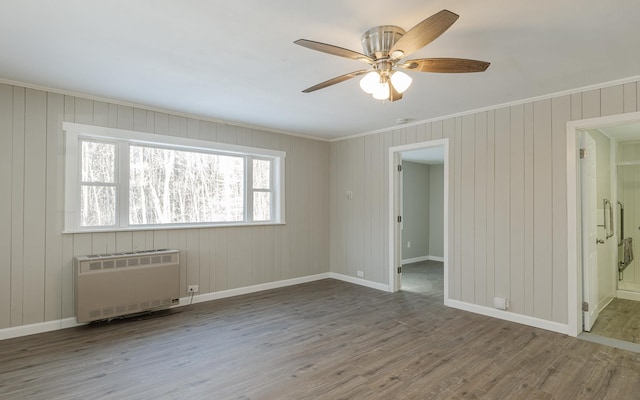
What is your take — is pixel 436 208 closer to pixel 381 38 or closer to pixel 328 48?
pixel 381 38

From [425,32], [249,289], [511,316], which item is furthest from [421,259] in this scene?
[425,32]

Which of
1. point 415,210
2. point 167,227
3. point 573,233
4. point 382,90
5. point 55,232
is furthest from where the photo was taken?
point 415,210

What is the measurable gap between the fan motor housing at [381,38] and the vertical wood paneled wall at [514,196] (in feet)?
7.54

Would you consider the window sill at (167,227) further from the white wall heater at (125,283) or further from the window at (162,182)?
the white wall heater at (125,283)

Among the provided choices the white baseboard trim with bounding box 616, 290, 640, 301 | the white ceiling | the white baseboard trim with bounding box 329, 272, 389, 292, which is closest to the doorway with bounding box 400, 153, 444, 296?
the white baseboard trim with bounding box 329, 272, 389, 292

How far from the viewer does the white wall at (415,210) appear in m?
7.70

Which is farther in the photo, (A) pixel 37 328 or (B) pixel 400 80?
(A) pixel 37 328

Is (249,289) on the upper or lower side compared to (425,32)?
lower

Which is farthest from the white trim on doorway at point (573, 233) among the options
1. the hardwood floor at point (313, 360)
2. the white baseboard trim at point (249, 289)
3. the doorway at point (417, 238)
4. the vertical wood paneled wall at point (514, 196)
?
the white baseboard trim at point (249, 289)

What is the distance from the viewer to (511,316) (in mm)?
3812

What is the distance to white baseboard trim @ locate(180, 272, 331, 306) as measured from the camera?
4.49 m

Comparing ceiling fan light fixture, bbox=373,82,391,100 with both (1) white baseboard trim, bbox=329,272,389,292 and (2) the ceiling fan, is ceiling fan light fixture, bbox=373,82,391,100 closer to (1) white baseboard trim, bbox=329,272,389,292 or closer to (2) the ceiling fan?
(2) the ceiling fan

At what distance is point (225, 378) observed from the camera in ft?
8.40

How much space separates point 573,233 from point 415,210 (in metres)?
4.54
